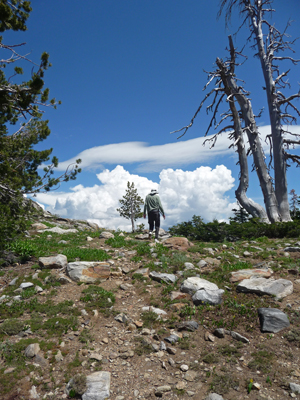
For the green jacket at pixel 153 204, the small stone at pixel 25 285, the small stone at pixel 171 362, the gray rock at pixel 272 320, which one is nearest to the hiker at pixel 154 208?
the green jacket at pixel 153 204

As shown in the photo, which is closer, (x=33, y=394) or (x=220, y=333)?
(x=33, y=394)

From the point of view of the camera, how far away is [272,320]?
657 centimetres

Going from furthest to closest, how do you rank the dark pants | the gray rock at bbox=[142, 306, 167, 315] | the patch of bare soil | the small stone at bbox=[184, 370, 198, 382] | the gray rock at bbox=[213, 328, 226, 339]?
the dark pants, the gray rock at bbox=[142, 306, 167, 315], the gray rock at bbox=[213, 328, 226, 339], the small stone at bbox=[184, 370, 198, 382], the patch of bare soil

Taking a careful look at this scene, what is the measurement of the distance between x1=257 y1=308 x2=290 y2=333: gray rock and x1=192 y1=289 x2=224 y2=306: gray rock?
3.91 feet

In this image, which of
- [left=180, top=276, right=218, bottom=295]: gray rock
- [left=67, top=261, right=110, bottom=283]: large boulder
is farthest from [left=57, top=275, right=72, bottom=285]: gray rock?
[left=180, top=276, right=218, bottom=295]: gray rock

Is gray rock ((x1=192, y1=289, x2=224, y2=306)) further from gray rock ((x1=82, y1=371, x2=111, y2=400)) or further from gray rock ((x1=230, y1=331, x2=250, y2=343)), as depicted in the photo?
gray rock ((x1=82, y1=371, x2=111, y2=400))

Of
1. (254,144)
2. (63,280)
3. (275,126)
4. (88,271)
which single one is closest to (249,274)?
(88,271)

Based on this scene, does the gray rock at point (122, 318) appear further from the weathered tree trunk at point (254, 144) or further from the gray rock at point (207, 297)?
the weathered tree trunk at point (254, 144)

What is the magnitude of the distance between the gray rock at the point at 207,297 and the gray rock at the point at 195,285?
30cm

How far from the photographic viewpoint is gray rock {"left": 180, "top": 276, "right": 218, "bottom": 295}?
8117mm

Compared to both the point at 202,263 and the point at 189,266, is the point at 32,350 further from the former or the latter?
the point at 202,263

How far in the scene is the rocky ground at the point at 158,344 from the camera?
16.3ft

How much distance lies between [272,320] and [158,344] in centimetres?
294

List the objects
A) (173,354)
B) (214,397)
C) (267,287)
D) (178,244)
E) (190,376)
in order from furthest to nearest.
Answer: (178,244) < (267,287) < (173,354) < (190,376) < (214,397)
